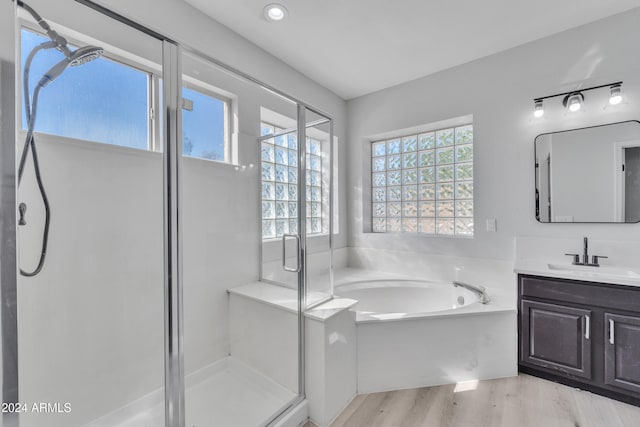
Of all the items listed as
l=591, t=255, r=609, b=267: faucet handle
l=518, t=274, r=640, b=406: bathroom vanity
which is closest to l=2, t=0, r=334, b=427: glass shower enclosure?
l=518, t=274, r=640, b=406: bathroom vanity

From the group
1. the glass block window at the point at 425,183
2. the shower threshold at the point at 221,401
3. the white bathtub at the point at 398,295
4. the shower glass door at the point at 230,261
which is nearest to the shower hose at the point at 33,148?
the shower glass door at the point at 230,261

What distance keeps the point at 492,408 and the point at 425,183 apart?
2104 millimetres

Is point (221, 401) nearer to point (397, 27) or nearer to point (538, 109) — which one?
point (397, 27)

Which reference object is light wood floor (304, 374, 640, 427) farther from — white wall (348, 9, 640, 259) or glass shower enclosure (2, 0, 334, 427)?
white wall (348, 9, 640, 259)

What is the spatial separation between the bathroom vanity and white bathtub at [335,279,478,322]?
705 millimetres

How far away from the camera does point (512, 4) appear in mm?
1890

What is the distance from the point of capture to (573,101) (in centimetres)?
216

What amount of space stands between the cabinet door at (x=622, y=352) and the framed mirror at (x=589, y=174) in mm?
767

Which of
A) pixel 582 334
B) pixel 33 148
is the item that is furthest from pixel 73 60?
pixel 582 334

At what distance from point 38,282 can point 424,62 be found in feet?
10.4

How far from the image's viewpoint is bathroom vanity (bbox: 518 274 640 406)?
1705 mm

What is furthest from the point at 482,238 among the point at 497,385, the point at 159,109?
the point at 159,109

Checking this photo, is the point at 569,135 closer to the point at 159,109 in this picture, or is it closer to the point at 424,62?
the point at 424,62

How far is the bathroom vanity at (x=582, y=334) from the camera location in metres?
1.71
